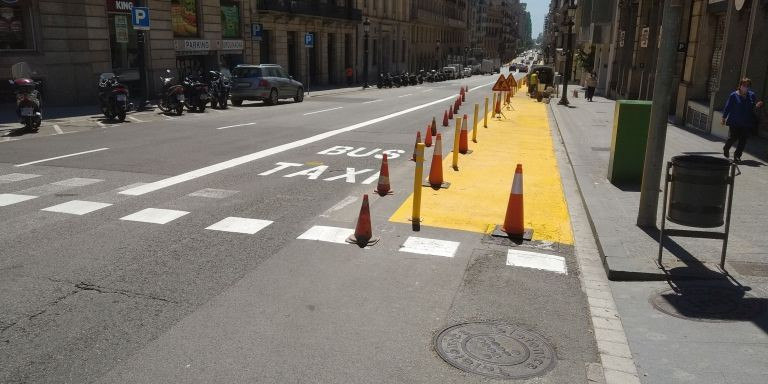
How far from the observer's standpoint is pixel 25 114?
15594mm

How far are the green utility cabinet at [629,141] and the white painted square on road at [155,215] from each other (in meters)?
7.02

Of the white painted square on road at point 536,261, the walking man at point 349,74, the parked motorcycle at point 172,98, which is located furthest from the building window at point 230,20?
the white painted square on road at point 536,261

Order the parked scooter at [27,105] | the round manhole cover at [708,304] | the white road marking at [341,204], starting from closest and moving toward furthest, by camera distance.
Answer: the round manhole cover at [708,304] < the white road marking at [341,204] < the parked scooter at [27,105]

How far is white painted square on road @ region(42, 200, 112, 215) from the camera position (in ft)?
25.8

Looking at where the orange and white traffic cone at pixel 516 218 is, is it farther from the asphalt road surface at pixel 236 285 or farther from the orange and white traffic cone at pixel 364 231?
the orange and white traffic cone at pixel 364 231

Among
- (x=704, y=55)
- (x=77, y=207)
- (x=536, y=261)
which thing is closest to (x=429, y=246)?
(x=536, y=261)

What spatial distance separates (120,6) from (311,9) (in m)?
24.5

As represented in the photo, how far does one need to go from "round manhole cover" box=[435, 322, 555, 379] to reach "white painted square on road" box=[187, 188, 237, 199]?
17.0 feet

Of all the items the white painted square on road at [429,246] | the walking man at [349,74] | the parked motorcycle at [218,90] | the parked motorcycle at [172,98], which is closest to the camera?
the white painted square on road at [429,246]

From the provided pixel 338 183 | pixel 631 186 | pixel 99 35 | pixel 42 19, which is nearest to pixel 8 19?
pixel 42 19

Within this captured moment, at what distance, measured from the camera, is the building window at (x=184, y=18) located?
30.0 meters

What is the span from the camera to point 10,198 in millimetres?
8469

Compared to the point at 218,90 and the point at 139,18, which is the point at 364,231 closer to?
the point at 139,18

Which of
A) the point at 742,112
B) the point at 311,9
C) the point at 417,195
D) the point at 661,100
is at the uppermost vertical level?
the point at 311,9
